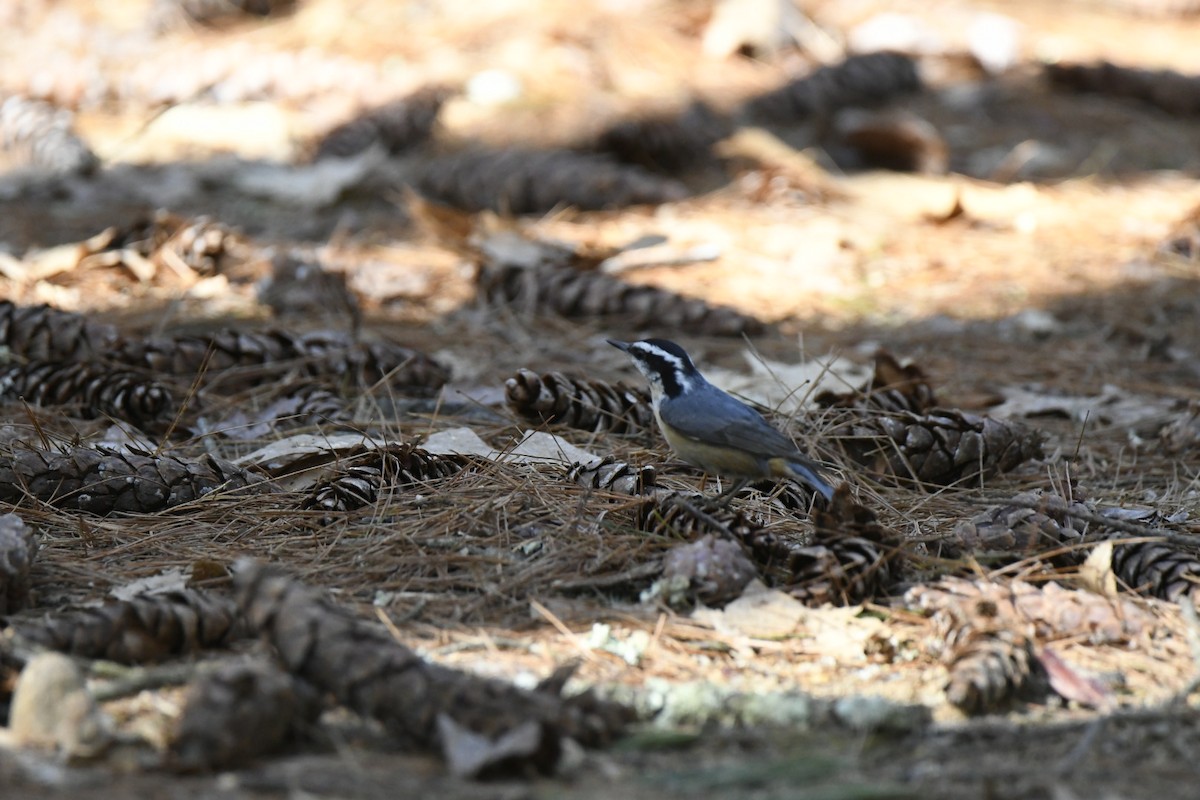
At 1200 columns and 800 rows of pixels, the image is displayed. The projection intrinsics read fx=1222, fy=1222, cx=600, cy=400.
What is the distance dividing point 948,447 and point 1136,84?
246 inches

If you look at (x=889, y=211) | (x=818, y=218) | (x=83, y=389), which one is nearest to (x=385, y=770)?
(x=83, y=389)

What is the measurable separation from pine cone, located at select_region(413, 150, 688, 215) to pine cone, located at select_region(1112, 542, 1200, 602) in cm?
427

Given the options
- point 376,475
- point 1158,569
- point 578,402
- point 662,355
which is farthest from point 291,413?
point 1158,569

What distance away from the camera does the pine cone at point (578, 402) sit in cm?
386

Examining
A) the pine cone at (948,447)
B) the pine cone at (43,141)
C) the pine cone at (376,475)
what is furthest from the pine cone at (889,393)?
the pine cone at (43,141)

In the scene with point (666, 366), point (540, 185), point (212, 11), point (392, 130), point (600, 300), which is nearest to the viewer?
point (666, 366)

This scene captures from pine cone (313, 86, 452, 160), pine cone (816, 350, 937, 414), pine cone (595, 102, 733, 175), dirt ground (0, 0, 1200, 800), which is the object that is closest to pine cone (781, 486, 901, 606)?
dirt ground (0, 0, 1200, 800)

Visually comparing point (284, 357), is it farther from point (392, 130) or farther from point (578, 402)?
point (392, 130)

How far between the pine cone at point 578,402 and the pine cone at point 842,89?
461 cm

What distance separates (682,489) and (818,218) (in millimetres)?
3350

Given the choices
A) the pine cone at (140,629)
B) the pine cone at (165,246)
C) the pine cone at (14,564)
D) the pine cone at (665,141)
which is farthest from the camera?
the pine cone at (665,141)

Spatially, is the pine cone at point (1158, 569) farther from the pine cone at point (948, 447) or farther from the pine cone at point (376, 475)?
the pine cone at point (376, 475)

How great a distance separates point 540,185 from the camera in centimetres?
688

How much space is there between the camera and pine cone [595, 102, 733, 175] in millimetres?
7367
